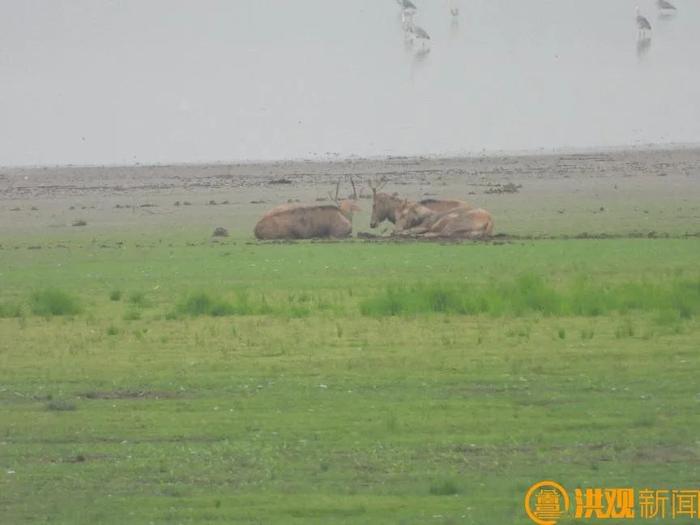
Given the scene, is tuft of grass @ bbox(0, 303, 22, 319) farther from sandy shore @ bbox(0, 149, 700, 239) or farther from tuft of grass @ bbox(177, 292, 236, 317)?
sandy shore @ bbox(0, 149, 700, 239)

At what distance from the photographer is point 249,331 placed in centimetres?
1406

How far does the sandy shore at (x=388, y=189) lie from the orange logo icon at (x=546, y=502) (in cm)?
1736

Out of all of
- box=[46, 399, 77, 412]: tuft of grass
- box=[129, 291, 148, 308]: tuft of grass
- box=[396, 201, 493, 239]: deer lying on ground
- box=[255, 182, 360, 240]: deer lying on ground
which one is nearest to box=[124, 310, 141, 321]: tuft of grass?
box=[129, 291, 148, 308]: tuft of grass

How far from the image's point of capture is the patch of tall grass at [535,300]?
1472cm

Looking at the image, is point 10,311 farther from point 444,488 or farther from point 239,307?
point 444,488

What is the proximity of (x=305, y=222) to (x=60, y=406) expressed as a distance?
15.4 meters

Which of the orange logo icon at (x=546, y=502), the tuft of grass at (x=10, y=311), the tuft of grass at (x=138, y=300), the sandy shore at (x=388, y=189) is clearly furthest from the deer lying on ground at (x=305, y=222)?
the orange logo icon at (x=546, y=502)

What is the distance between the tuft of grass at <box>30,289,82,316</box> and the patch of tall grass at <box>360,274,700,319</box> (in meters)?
3.18

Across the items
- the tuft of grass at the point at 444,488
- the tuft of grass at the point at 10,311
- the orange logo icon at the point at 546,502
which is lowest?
the tuft of grass at the point at 10,311

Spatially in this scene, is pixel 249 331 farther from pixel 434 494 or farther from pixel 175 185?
pixel 175 185

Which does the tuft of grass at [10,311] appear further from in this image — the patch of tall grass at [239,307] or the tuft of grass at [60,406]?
the tuft of grass at [60,406]

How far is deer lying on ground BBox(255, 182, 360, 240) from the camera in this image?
25.3 meters

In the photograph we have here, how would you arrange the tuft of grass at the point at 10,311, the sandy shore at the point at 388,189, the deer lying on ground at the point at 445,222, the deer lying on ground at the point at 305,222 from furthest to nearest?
the sandy shore at the point at 388,189, the deer lying on ground at the point at 305,222, the deer lying on ground at the point at 445,222, the tuft of grass at the point at 10,311

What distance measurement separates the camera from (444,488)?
754 centimetres
